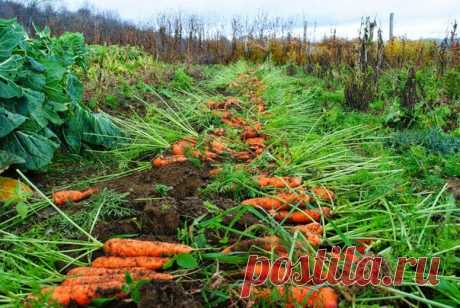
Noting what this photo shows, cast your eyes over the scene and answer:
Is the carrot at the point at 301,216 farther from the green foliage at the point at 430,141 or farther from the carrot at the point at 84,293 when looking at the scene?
the green foliage at the point at 430,141

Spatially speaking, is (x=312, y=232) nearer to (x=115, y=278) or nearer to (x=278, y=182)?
(x=278, y=182)

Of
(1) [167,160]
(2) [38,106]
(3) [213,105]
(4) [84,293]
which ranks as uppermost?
(2) [38,106]

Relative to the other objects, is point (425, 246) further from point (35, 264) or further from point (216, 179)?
point (35, 264)

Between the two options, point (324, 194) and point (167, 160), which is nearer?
point (324, 194)

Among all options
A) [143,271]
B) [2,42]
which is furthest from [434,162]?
[2,42]

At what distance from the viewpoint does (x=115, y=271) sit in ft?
5.76

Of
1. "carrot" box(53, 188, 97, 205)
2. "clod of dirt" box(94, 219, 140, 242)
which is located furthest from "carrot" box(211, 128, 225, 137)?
"clod of dirt" box(94, 219, 140, 242)

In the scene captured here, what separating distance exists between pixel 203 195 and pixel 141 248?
0.75 metres

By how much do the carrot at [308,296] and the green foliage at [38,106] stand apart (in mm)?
1835

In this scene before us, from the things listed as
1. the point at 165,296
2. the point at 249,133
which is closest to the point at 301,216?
the point at 165,296

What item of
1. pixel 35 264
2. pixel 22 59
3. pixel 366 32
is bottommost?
pixel 35 264

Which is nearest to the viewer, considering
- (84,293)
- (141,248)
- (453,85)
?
(84,293)

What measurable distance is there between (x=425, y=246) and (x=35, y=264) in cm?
167

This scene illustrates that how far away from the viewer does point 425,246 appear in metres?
1.97
